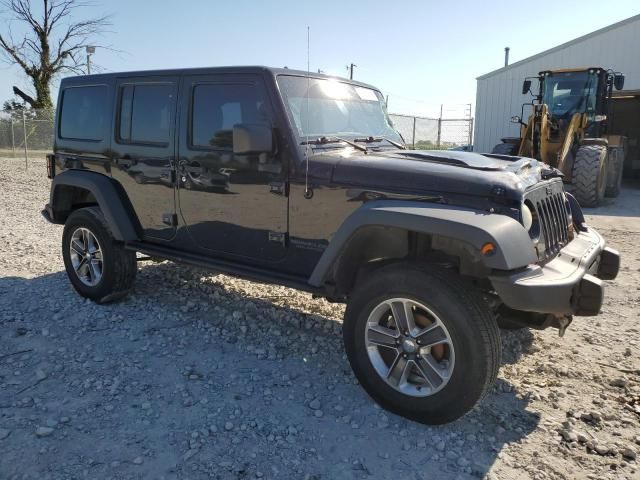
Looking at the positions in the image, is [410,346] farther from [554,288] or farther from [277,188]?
[277,188]

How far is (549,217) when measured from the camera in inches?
136

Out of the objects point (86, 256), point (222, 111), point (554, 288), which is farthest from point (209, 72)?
point (554, 288)

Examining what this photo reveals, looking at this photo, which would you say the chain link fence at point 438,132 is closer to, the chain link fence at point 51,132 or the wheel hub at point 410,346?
the chain link fence at point 51,132

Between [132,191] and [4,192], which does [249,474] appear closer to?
[132,191]

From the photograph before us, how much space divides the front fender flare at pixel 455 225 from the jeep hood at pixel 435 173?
13 cm

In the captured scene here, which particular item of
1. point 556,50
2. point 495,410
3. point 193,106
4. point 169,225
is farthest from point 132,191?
point 556,50

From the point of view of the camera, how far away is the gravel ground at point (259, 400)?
2766mm

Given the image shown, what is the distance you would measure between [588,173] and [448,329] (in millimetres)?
9387

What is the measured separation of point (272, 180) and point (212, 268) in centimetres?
93

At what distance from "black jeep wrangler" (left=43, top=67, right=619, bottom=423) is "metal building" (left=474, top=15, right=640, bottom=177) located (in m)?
15.2

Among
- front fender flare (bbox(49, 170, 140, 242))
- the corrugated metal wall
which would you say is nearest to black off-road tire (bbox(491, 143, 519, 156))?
the corrugated metal wall

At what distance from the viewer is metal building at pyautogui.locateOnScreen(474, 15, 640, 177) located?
53.5 ft

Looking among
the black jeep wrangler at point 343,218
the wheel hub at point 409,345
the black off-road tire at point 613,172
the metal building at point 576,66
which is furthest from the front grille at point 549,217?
the metal building at point 576,66

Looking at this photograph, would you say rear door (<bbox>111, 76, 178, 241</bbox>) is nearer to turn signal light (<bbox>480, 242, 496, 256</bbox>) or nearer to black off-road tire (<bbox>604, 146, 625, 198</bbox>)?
turn signal light (<bbox>480, 242, 496, 256</bbox>)
